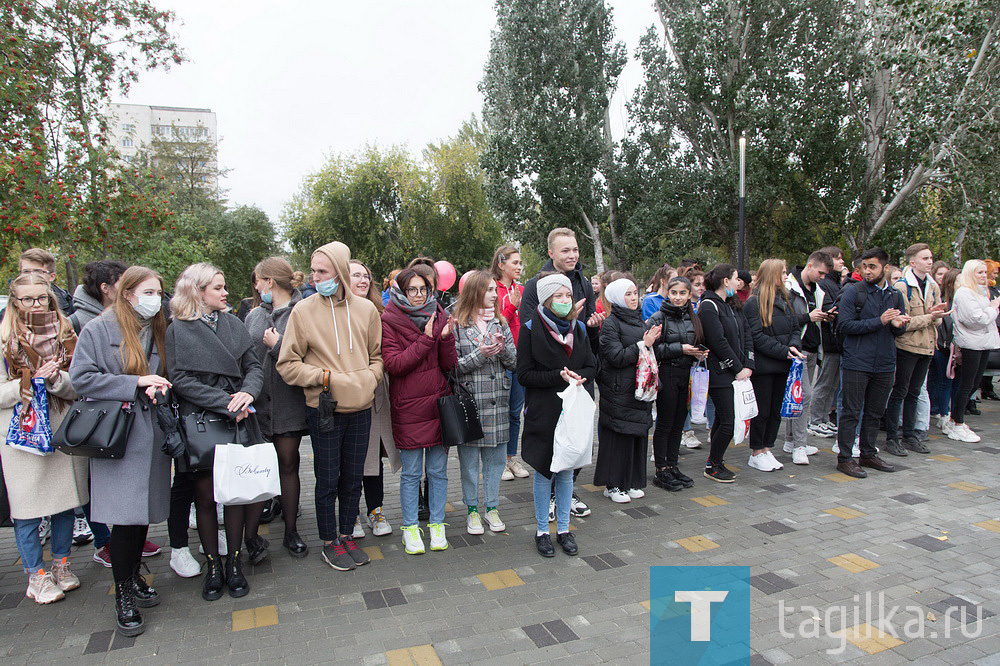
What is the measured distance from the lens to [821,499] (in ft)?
17.6

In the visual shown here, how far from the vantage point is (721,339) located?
5.66m

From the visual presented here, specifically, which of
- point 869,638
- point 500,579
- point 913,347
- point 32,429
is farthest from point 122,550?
point 913,347

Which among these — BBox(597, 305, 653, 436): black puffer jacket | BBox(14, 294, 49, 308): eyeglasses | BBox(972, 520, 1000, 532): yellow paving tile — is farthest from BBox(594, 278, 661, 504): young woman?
BBox(14, 294, 49, 308): eyeglasses

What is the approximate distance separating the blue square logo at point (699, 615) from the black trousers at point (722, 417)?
1975mm

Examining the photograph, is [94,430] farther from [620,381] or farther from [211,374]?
[620,381]

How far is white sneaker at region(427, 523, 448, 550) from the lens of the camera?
441 centimetres

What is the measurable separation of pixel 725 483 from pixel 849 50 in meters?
17.1

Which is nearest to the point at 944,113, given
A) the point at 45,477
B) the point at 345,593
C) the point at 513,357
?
the point at 513,357

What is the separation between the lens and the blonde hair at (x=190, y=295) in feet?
11.8

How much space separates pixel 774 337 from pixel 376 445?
13.6 feet

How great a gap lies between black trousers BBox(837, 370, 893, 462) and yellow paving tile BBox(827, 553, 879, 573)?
2.17 m

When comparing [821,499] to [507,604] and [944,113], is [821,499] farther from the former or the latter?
[944,113]

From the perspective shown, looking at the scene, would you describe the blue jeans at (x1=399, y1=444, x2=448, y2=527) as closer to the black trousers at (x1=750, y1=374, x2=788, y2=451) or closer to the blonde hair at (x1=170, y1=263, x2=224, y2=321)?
the blonde hair at (x1=170, y1=263, x2=224, y2=321)

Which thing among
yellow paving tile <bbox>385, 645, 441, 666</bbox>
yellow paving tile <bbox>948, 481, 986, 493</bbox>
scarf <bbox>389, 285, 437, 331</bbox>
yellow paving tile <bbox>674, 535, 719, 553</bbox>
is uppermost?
scarf <bbox>389, 285, 437, 331</bbox>
